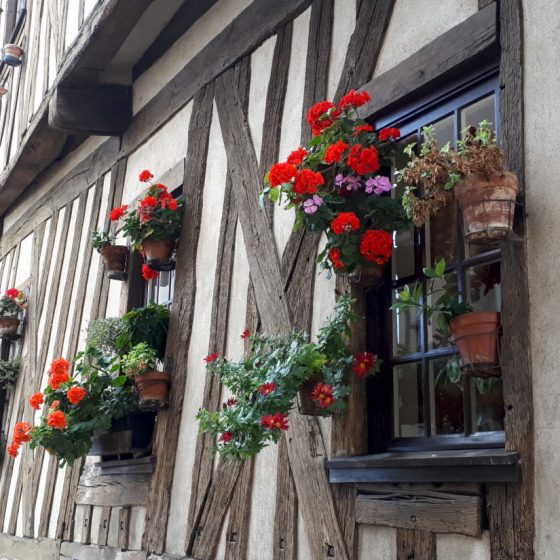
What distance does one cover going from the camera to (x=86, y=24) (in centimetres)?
651

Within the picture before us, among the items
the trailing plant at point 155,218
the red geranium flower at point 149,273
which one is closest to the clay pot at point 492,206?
the trailing plant at point 155,218

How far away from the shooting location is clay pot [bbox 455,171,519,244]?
10.6 feet

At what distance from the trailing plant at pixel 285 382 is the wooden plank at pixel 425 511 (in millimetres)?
433

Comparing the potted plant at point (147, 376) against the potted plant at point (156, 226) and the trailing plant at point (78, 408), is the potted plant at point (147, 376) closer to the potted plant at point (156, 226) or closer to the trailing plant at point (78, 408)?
the trailing plant at point (78, 408)

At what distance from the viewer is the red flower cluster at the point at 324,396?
12.7 feet

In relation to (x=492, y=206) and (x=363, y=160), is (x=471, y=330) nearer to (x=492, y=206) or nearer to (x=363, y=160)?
(x=492, y=206)

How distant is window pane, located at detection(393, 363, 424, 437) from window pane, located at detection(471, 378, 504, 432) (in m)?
0.32

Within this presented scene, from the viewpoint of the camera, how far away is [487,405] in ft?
11.5

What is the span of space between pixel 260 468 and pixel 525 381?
1760 mm

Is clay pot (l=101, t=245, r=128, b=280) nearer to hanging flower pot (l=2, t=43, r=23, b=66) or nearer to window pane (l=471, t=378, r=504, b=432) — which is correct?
window pane (l=471, t=378, r=504, b=432)

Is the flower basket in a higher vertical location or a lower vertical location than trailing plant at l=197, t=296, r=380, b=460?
higher

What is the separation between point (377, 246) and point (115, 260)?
3037 mm

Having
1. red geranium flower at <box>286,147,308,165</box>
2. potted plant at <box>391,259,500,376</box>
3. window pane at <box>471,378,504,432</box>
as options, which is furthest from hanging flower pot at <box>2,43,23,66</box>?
window pane at <box>471,378,504,432</box>

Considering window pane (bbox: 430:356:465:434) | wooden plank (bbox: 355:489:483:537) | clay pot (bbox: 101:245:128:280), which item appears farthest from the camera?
clay pot (bbox: 101:245:128:280)
